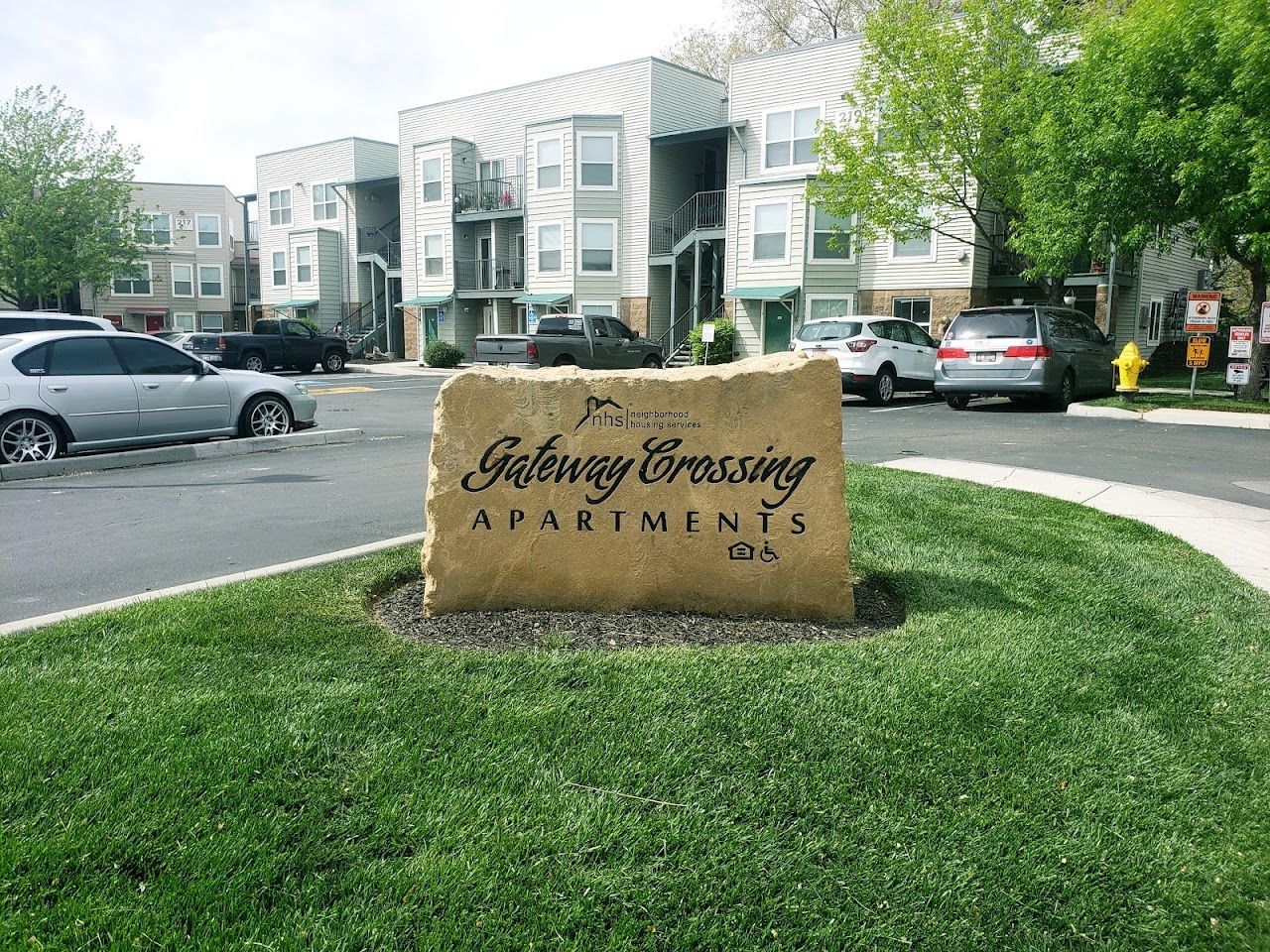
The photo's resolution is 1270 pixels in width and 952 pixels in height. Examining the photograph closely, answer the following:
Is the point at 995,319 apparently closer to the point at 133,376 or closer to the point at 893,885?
the point at 133,376

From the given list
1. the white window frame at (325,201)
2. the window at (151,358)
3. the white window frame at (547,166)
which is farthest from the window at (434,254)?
the window at (151,358)

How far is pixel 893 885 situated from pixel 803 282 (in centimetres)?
2890

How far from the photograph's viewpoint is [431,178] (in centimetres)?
4075

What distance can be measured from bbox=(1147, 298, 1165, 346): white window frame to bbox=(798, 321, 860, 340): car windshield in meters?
17.2

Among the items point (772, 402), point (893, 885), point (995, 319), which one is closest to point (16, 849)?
point (893, 885)

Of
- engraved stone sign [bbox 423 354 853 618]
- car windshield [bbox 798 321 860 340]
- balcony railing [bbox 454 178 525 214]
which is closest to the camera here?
engraved stone sign [bbox 423 354 853 618]

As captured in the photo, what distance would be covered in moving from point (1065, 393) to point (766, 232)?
15.4 meters

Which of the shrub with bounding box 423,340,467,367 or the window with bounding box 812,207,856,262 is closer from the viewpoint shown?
the window with bounding box 812,207,856,262

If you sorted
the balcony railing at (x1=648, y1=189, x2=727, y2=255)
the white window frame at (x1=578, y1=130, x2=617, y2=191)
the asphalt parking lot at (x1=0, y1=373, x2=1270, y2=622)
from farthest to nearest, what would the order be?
the white window frame at (x1=578, y1=130, x2=617, y2=191) → the balcony railing at (x1=648, y1=189, x2=727, y2=255) → the asphalt parking lot at (x1=0, y1=373, x2=1270, y2=622)

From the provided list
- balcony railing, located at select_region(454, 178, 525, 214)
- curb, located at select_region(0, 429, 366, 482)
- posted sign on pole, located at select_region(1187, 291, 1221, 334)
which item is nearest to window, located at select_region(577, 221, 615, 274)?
balcony railing, located at select_region(454, 178, 525, 214)

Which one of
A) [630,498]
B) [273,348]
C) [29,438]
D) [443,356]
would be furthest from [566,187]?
[630,498]

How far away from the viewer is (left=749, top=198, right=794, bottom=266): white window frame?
30484mm

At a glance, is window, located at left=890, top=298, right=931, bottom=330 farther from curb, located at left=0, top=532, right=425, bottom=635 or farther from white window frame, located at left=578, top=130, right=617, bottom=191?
curb, located at left=0, top=532, right=425, bottom=635

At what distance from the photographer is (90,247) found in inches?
1642
